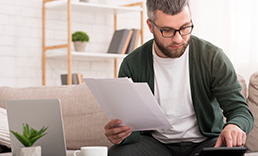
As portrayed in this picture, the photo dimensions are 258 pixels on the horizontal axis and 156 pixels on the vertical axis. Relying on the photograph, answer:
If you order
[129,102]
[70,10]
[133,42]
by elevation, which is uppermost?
[70,10]

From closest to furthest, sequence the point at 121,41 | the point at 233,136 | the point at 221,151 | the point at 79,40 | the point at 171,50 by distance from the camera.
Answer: the point at 221,151, the point at 233,136, the point at 171,50, the point at 79,40, the point at 121,41

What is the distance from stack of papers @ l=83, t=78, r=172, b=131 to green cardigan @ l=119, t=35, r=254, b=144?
0.59ft

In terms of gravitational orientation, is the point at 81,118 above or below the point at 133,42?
below

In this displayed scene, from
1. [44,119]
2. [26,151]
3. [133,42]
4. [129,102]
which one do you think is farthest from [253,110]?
[133,42]

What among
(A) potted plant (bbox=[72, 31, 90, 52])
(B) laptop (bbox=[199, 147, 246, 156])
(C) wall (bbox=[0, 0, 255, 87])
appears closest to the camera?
(B) laptop (bbox=[199, 147, 246, 156])

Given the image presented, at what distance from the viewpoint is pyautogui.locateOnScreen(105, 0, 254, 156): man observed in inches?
53.7

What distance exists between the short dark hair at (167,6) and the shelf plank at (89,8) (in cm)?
168

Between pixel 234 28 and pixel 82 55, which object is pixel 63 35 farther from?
pixel 234 28

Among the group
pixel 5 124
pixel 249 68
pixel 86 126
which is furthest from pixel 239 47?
pixel 5 124

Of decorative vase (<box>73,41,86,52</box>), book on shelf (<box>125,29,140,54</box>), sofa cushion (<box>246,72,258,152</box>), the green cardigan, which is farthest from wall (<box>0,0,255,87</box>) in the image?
the green cardigan

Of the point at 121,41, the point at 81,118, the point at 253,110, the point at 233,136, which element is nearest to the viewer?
the point at 233,136

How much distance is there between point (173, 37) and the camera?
138cm

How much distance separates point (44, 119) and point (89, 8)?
2.11 meters

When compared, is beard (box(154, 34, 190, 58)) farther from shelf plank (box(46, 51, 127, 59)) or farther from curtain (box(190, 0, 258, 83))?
shelf plank (box(46, 51, 127, 59))
